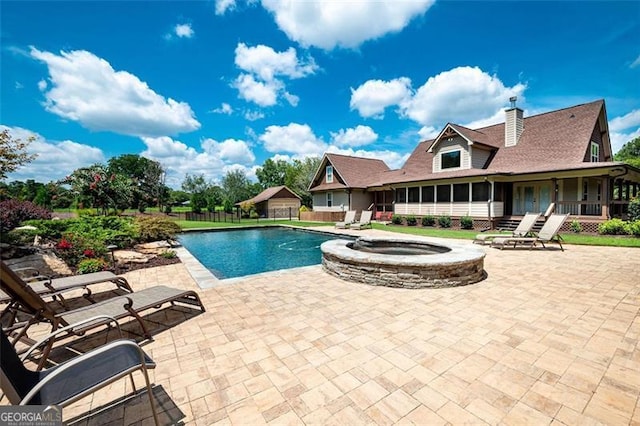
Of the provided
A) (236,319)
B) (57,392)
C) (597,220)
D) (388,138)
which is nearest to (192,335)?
(236,319)

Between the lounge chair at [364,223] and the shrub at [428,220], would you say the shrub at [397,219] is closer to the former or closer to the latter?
the shrub at [428,220]

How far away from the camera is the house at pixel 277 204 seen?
36.3m

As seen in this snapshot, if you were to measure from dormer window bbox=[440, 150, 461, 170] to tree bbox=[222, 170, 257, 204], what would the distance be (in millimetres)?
41680

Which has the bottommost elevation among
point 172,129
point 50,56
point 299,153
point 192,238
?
point 192,238

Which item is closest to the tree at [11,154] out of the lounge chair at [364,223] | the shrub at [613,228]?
the lounge chair at [364,223]

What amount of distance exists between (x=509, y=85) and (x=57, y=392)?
2387 centimetres

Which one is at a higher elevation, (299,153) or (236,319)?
(299,153)

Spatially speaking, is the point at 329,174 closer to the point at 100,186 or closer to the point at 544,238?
the point at 100,186

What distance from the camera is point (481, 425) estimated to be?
2.12 metres

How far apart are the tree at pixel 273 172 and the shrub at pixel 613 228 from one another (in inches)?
2170

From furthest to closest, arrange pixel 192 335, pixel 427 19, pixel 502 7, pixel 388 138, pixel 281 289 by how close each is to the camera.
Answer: pixel 388 138 → pixel 427 19 → pixel 502 7 → pixel 281 289 → pixel 192 335

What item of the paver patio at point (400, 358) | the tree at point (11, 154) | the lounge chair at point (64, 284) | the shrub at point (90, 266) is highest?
the tree at point (11, 154)

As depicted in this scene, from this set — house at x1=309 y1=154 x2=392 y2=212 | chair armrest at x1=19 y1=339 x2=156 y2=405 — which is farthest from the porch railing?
chair armrest at x1=19 y1=339 x2=156 y2=405

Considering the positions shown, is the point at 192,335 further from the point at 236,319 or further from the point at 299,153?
the point at 299,153
